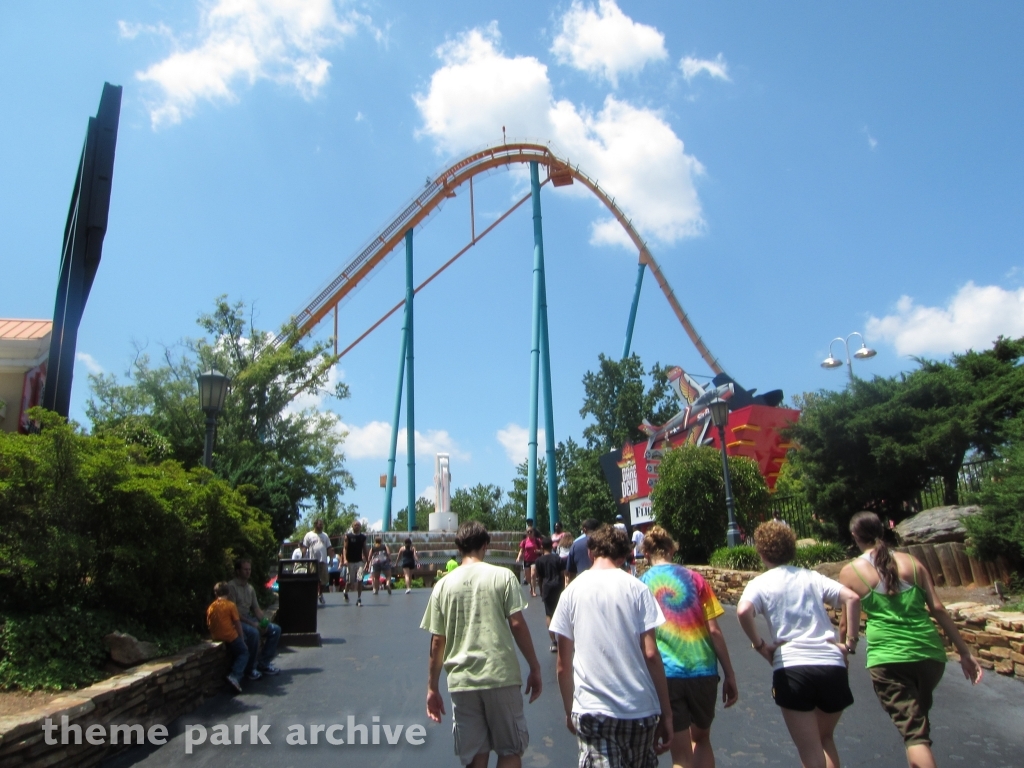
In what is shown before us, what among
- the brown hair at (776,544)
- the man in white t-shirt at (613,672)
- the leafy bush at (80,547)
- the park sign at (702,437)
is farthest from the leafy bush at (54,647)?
the park sign at (702,437)

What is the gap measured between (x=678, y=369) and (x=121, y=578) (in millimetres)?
27016

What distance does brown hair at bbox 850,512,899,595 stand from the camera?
3930 mm

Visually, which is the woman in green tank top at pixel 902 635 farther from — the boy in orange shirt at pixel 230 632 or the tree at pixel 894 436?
the tree at pixel 894 436

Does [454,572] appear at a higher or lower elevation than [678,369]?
lower

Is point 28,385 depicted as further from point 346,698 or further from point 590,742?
point 590,742

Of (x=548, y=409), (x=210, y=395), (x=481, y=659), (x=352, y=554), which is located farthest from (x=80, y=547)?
(x=548, y=409)

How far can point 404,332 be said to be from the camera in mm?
28828

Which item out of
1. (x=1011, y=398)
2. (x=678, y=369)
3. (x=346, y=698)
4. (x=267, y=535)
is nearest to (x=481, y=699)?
(x=346, y=698)

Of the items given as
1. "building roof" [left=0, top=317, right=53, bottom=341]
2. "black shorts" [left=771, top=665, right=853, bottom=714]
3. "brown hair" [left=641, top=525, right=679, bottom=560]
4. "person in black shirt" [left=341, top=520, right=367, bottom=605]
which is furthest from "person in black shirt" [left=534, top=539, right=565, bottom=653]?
"building roof" [left=0, top=317, right=53, bottom=341]

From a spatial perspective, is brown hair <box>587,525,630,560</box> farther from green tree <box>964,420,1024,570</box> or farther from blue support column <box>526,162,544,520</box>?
blue support column <box>526,162,544,520</box>

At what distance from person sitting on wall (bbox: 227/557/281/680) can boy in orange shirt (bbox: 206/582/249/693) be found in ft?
0.95

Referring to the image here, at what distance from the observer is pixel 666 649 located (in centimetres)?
380

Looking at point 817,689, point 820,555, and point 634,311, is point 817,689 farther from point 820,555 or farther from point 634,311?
point 634,311

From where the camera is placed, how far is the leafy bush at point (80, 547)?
19.2 feet
